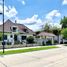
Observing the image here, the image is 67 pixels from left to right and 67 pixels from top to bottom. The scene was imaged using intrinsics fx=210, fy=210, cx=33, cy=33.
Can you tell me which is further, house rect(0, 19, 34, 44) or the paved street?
house rect(0, 19, 34, 44)

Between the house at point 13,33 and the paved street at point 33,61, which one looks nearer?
the paved street at point 33,61

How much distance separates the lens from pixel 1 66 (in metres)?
14.6

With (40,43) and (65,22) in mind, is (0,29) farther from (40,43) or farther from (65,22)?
(65,22)

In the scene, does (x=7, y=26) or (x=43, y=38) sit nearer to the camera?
(x=7, y=26)

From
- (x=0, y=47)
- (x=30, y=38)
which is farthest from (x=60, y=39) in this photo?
(x=0, y=47)

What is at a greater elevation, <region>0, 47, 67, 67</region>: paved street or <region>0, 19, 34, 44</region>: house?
<region>0, 19, 34, 44</region>: house

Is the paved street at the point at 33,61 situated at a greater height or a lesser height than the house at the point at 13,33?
lesser

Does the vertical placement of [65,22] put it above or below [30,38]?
A: above

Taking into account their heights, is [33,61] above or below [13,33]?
below

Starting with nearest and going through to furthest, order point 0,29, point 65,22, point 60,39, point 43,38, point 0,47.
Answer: point 0,47 → point 0,29 → point 43,38 → point 60,39 → point 65,22

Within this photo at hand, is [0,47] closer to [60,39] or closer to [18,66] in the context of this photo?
[18,66]

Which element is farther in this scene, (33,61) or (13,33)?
(13,33)

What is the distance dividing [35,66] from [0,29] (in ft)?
119

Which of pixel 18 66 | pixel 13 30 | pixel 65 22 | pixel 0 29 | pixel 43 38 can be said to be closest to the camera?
pixel 18 66
